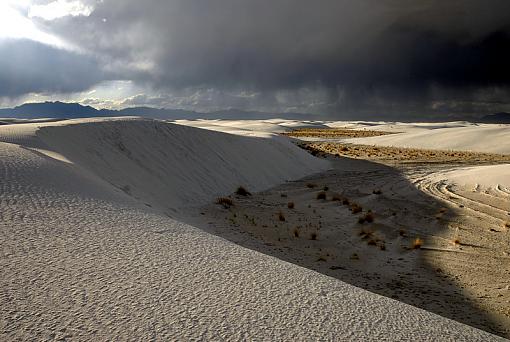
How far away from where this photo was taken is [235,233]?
10.4m

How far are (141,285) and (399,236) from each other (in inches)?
326

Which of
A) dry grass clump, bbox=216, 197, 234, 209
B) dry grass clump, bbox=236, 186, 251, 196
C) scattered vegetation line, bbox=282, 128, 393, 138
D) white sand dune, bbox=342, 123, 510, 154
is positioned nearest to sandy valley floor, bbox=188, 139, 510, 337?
dry grass clump, bbox=216, 197, 234, 209

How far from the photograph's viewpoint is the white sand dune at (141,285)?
3.44 metres

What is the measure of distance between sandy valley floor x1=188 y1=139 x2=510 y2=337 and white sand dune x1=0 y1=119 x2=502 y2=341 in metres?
2.72

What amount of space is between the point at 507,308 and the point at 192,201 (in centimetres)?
1021

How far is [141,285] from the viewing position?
4.21 m

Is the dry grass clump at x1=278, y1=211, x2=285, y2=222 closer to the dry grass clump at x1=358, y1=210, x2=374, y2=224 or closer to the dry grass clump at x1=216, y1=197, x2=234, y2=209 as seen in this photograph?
the dry grass clump at x1=216, y1=197, x2=234, y2=209

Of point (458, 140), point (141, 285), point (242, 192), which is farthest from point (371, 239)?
point (458, 140)

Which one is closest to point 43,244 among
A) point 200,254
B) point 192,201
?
point 200,254

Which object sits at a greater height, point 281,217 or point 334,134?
point 281,217

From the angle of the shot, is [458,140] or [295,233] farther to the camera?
[458,140]

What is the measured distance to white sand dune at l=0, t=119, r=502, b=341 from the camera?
344cm

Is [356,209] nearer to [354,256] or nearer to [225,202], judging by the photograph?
[354,256]

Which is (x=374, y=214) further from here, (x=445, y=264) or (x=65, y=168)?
(x=65, y=168)
